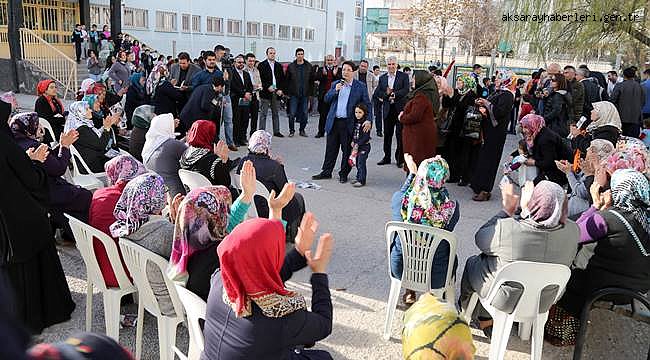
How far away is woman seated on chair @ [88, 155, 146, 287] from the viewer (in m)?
3.36

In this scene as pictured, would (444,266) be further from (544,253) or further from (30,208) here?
(30,208)

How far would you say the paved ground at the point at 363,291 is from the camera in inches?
141

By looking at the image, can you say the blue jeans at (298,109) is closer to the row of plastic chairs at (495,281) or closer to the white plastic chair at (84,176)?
the white plastic chair at (84,176)

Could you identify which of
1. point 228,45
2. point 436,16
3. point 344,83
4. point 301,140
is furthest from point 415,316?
point 436,16

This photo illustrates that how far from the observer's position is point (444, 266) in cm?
364

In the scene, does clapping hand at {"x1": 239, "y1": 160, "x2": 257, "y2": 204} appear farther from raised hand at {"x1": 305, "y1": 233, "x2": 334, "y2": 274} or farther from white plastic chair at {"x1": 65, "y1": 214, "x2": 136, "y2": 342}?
raised hand at {"x1": 305, "y1": 233, "x2": 334, "y2": 274}

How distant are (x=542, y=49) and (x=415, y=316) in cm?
1102

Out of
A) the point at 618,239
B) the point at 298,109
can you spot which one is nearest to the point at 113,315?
the point at 618,239

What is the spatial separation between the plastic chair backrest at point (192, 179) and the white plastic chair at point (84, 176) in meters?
0.99

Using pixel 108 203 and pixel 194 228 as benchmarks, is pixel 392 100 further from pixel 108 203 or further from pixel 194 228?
pixel 194 228

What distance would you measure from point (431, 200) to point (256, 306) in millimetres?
A: 1847

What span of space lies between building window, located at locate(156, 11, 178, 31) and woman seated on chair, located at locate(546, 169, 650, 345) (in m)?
25.0

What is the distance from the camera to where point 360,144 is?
7.54 m

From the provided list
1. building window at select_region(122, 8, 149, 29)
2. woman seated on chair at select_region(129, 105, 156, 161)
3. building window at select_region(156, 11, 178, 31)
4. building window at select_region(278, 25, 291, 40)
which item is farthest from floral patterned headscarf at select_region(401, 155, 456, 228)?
building window at select_region(278, 25, 291, 40)
